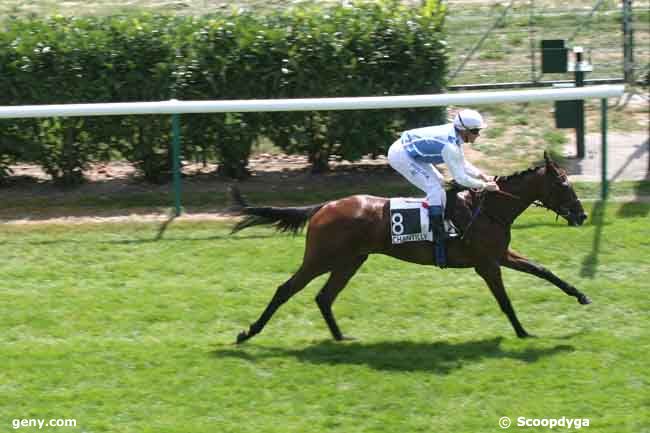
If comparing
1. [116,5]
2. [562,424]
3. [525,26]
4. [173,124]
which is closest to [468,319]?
[562,424]

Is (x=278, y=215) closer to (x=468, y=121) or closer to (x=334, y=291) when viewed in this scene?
(x=334, y=291)

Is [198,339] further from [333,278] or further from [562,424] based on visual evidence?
[562,424]

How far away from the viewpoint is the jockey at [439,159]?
7.48 metres

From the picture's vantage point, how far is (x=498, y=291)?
25.1 feet

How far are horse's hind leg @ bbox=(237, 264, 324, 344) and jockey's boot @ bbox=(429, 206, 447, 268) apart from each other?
0.83m

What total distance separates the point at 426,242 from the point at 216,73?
3768 millimetres

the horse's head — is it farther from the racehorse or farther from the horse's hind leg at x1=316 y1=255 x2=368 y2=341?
the horse's hind leg at x1=316 y1=255 x2=368 y2=341

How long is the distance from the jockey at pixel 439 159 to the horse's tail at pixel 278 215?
0.68 meters

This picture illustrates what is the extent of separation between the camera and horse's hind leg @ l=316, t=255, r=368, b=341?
7738mm

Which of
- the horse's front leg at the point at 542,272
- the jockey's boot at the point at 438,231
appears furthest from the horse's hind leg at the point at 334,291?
the horse's front leg at the point at 542,272

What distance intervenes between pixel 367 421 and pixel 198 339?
5.94ft

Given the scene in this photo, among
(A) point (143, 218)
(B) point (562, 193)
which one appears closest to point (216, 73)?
(A) point (143, 218)

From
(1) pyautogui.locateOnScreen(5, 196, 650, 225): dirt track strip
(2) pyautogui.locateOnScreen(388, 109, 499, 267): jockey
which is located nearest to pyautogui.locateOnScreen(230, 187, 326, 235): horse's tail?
(2) pyautogui.locateOnScreen(388, 109, 499, 267): jockey

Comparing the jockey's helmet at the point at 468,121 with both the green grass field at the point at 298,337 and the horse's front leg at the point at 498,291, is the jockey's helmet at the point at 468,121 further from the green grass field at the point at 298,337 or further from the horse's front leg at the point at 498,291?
the green grass field at the point at 298,337
